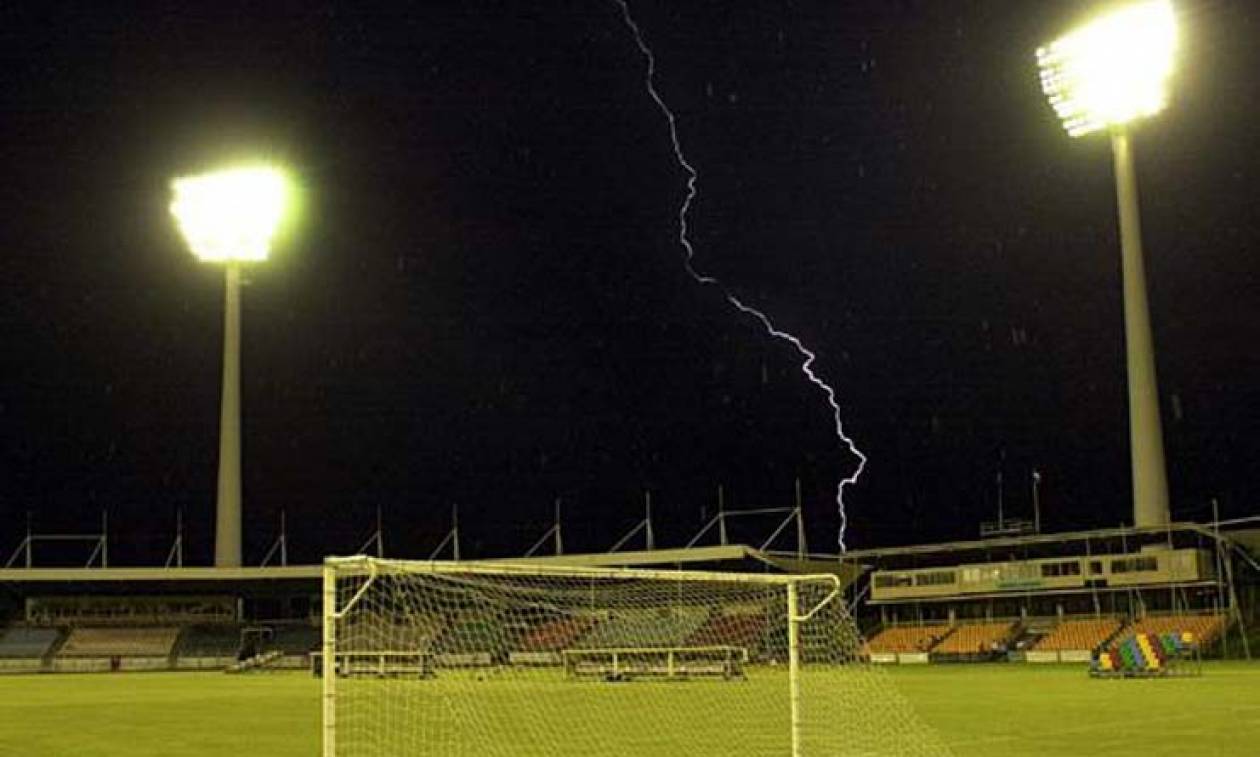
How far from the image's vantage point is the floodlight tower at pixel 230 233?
72188mm

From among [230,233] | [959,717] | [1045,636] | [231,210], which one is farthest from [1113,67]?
[230,233]

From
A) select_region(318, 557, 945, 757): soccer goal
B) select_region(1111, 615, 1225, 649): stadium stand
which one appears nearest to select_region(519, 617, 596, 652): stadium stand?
select_region(318, 557, 945, 757): soccer goal

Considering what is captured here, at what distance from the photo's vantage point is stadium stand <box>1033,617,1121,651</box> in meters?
55.0

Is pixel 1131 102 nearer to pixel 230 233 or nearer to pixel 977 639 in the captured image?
pixel 977 639

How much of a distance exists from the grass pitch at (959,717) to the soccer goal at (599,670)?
104 cm

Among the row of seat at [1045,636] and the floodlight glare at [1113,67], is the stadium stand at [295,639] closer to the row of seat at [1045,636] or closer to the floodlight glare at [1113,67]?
the row of seat at [1045,636]

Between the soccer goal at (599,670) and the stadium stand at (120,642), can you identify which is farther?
the stadium stand at (120,642)

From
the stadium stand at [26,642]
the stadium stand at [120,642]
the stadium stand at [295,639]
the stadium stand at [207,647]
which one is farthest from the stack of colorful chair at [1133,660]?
the stadium stand at [26,642]

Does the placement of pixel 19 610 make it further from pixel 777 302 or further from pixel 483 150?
pixel 777 302

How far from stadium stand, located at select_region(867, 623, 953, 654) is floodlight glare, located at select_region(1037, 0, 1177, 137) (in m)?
22.7

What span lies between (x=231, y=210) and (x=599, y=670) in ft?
130

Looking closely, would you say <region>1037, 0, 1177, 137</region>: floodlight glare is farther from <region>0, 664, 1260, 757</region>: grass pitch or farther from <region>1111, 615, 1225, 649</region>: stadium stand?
<region>0, 664, 1260, 757</region>: grass pitch

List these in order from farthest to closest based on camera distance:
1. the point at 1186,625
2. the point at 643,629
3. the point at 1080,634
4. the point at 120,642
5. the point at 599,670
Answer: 1. the point at 120,642
2. the point at 1080,634
3. the point at 1186,625
4. the point at 643,629
5. the point at 599,670

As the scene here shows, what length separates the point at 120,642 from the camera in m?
72.8
